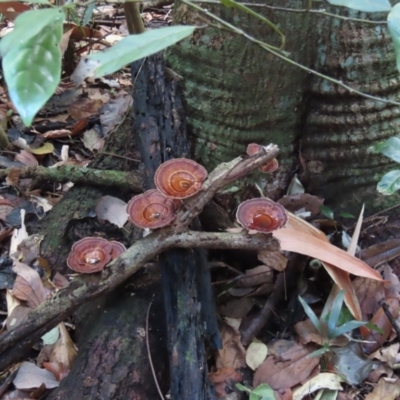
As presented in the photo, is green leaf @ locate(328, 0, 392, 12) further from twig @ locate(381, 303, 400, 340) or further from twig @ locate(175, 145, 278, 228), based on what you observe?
twig @ locate(381, 303, 400, 340)

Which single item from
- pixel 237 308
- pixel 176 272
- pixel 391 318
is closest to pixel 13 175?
pixel 176 272

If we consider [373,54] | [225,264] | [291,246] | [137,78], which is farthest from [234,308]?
[373,54]

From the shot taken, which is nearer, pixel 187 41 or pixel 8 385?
pixel 8 385

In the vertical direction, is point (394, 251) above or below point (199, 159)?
below

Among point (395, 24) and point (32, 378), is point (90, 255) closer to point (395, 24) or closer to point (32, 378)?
point (32, 378)

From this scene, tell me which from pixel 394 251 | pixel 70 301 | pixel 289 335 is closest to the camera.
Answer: pixel 70 301

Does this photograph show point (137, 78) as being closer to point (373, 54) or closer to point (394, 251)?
point (373, 54)

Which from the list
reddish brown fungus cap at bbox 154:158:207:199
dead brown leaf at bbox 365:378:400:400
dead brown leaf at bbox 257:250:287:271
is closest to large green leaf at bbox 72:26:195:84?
reddish brown fungus cap at bbox 154:158:207:199
